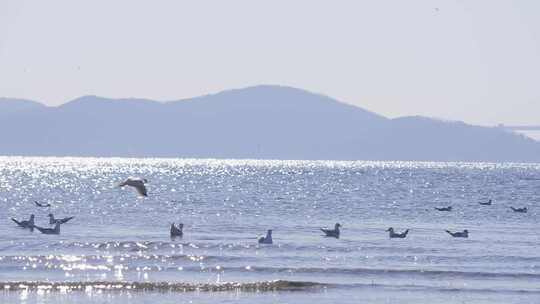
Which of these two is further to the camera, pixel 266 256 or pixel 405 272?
pixel 266 256

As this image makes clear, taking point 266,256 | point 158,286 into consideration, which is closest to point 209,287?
point 158,286

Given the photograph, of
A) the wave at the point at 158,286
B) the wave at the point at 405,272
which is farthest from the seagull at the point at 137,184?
the wave at the point at 405,272

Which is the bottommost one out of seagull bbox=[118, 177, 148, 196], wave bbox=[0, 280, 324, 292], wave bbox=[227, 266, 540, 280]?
wave bbox=[0, 280, 324, 292]

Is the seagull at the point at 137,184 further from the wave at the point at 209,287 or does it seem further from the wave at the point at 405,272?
the wave at the point at 405,272

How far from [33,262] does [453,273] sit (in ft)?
43.0

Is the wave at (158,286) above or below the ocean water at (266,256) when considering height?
below

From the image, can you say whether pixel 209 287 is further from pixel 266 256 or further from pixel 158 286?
pixel 266 256

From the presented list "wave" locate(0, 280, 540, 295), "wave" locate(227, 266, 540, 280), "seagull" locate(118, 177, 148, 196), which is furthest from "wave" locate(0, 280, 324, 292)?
"wave" locate(227, 266, 540, 280)

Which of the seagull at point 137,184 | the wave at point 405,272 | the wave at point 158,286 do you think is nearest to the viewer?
the seagull at point 137,184

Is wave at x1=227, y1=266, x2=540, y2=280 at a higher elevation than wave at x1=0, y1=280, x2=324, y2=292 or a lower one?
higher

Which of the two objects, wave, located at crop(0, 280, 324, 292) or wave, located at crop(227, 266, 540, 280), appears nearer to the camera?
wave, located at crop(0, 280, 324, 292)

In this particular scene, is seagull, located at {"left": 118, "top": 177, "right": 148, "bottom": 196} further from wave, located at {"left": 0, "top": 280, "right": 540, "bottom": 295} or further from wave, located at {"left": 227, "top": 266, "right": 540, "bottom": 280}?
wave, located at {"left": 227, "top": 266, "right": 540, "bottom": 280}

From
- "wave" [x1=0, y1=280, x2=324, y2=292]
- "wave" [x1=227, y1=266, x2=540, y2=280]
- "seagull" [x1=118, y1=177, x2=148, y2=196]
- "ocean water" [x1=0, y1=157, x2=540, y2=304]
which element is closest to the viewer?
"seagull" [x1=118, y1=177, x2=148, y2=196]

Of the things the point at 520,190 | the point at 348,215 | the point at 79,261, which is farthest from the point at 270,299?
the point at 520,190
